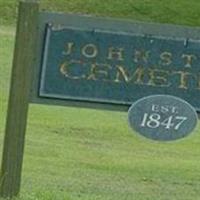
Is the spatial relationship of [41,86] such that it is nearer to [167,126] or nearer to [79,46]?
[79,46]

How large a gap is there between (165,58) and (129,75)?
285 millimetres

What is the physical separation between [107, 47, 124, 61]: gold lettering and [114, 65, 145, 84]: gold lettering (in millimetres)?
69

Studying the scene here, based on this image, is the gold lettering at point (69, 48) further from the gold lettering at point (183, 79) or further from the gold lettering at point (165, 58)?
the gold lettering at point (183, 79)

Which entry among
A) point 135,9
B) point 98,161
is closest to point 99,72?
point 98,161

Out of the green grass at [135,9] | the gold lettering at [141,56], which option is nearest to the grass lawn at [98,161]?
the gold lettering at [141,56]

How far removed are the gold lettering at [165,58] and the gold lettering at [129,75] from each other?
0.16 m

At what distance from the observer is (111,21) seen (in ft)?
25.4

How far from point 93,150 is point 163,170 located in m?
1.49

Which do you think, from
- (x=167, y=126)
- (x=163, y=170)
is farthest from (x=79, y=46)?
(x=163, y=170)

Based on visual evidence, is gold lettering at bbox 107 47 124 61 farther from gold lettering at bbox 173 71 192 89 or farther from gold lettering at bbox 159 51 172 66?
gold lettering at bbox 173 71 192 89

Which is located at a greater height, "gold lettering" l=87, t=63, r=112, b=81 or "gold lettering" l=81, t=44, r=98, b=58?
"gold lettering" l=81, t=44, r=98, b=58

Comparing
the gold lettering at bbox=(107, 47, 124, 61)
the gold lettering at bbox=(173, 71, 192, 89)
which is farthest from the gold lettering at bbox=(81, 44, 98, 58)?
the gold lettering at bbox=(173, 71, 192, 89)

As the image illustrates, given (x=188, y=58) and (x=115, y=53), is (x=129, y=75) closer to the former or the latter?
(x=115, y=53)

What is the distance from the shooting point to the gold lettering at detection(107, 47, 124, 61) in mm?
7742
